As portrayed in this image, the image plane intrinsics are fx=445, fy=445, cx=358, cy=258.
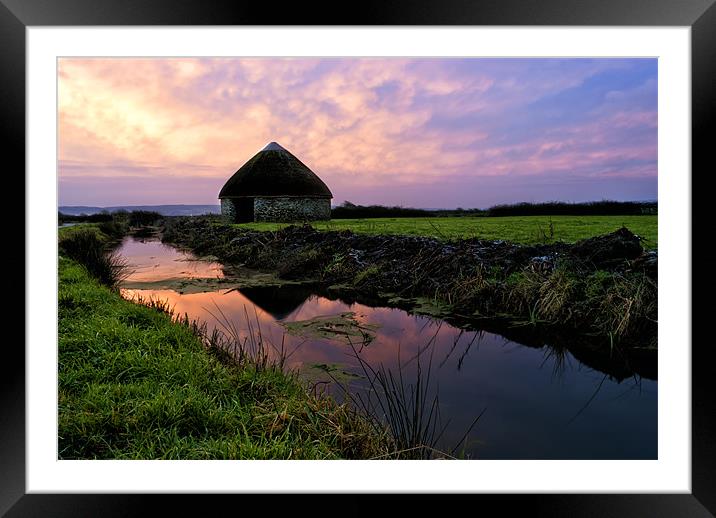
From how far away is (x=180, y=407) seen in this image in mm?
2244

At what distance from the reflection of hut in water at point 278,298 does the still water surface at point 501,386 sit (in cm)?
21

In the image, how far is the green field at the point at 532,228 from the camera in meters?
5.80

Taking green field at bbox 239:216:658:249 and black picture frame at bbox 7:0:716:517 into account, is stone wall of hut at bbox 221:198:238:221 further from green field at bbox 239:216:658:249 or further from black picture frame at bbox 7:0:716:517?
black picture frame at bbox 7:0:716:517

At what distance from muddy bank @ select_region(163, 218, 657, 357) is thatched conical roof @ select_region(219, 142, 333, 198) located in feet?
23.1

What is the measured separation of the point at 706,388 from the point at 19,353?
2306 millimetres

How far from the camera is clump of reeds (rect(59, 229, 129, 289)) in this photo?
5.98 m

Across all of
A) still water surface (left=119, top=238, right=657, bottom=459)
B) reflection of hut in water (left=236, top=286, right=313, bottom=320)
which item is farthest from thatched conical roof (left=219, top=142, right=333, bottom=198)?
still water surface (left=119, top=238, right=657, bottom=459)

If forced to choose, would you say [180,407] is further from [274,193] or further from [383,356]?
[274,193]

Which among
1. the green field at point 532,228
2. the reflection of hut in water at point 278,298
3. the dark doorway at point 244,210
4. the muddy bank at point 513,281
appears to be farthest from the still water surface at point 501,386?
the dark doorway at point 244,210
